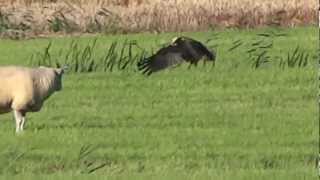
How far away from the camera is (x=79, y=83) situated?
1606 centimetres

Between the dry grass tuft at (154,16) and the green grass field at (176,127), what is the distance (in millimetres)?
7336

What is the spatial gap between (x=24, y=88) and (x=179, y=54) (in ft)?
6.45

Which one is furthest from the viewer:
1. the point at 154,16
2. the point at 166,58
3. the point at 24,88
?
the point at 154,16

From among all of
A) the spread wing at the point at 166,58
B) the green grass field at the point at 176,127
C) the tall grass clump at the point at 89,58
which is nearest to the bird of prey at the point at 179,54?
the spread wing at the point at 166,58

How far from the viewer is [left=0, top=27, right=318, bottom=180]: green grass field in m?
9.52

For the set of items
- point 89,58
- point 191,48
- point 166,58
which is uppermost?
point 191,48

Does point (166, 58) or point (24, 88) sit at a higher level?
point (166, 58)

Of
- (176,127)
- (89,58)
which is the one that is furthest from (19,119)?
(89,58)

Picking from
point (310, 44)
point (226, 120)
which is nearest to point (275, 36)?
point (310, 44)

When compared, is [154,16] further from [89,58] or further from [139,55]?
[89,58]

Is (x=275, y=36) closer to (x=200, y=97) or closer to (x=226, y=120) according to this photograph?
(x=200, y=97)

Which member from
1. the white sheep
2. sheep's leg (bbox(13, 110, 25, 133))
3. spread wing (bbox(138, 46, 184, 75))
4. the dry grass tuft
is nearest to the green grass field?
sheep's leg (bbox(13, 110, 25, 133))

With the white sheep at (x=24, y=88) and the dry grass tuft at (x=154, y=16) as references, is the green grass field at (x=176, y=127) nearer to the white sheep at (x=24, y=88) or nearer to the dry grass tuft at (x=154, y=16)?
the white sheep at (x=24, y=88)

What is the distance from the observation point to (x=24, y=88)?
12680 mm
